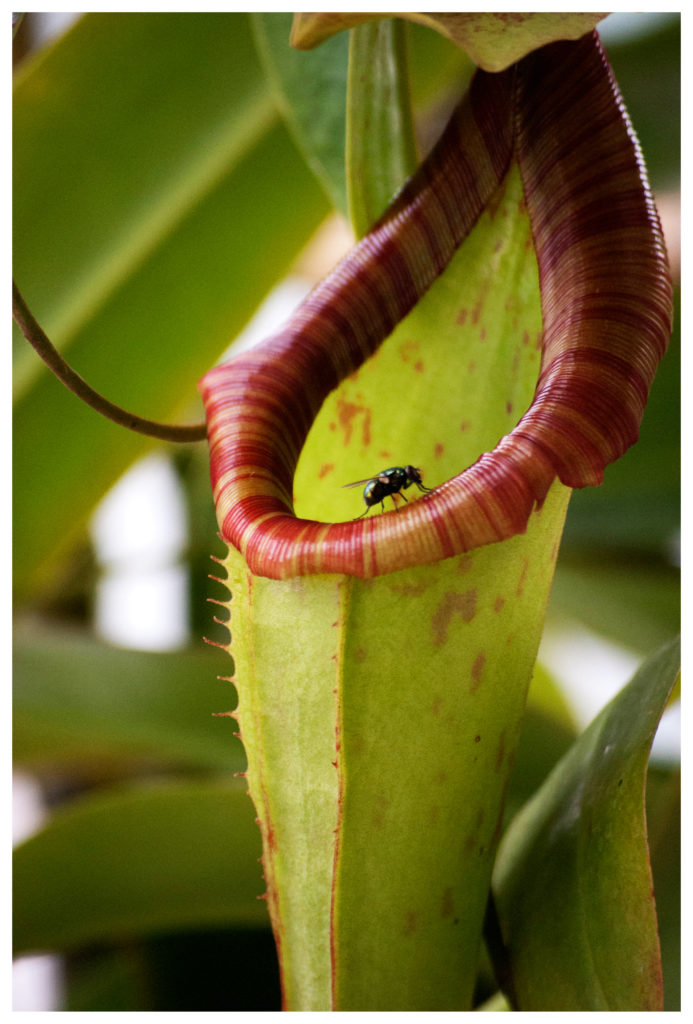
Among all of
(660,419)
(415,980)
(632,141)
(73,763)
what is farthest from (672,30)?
(73,763)

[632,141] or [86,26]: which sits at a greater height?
[86,26]

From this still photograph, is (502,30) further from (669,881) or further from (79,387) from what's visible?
(669,881)

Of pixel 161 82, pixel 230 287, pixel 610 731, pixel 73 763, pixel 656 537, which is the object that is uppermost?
pixel 161 82

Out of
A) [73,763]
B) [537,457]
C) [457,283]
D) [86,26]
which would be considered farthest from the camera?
[73,763]

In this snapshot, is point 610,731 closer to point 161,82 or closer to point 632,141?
point 632,141

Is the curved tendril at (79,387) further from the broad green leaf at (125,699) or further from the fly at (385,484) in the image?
the broad green leaf at (125,699)

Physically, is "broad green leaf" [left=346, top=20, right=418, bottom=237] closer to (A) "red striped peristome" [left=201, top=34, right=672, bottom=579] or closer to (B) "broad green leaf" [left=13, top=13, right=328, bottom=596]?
(A) "red striped peristome" [left=201, top=34, right=672, bottom=579]
